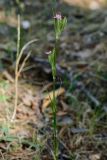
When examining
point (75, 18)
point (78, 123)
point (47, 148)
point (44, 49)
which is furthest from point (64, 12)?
point (47, 148)

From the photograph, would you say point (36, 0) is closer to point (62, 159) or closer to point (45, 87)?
point (45, 87)

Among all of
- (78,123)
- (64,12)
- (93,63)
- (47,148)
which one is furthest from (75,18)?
(47,148)

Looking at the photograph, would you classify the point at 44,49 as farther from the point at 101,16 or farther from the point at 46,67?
the point at 101,16

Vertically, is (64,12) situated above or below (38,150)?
above

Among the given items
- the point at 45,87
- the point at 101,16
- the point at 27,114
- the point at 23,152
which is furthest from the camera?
the point at 101,16

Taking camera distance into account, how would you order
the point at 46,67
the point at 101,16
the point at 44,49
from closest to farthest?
the point at 46,67
the point at 44,49
the point at 101,16

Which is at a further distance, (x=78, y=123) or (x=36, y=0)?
(x=36, y=0)

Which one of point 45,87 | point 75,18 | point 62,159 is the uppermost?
point 75,18
